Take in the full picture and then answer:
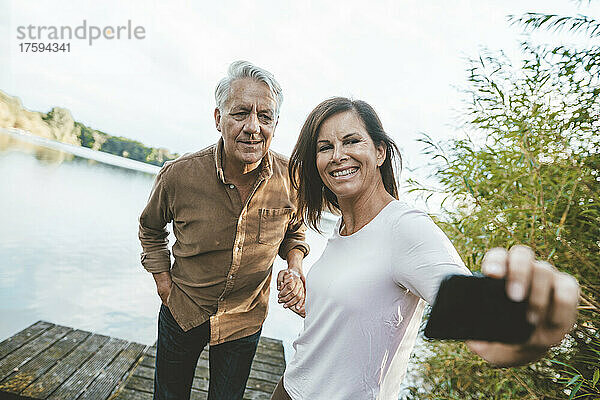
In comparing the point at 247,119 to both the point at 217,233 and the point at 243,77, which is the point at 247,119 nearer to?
the point at 243,77

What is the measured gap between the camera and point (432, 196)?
248 centimetres

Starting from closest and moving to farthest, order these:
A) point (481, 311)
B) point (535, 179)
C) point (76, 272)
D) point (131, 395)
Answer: point (481, 311) → point (535, 179) → point (131, 395) → point (76, 272)

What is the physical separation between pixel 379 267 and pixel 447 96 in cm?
192

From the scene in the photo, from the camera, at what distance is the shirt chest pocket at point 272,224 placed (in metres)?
1.71

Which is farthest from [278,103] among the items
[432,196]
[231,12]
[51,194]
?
[51,194]

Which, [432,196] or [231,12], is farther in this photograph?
[231,12]

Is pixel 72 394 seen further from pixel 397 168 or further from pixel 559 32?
pixel 559 32

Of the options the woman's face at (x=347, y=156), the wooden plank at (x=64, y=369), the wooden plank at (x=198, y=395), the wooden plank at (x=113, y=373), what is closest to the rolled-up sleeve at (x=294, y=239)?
the woman's face at (x=347, y=156)

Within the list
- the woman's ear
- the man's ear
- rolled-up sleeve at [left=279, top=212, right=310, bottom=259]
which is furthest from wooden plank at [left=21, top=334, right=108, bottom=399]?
the woman's ear

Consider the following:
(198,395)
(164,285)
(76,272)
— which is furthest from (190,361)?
(76,272)

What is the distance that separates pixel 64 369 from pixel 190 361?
55.0 inches

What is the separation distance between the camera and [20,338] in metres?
2.75

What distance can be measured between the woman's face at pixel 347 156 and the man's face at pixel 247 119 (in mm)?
372

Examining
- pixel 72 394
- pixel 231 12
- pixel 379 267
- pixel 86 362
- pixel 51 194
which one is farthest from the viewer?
pixel 51 194
